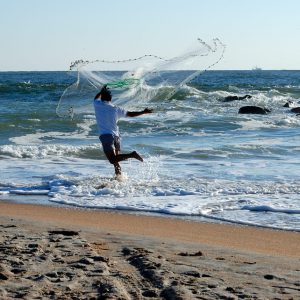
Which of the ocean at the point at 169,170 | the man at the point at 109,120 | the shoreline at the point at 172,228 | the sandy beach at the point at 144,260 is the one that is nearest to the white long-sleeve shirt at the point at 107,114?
the man at the point at 109,120

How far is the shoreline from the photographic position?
6.86 meters

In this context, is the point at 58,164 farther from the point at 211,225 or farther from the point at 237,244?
the point at 237,244

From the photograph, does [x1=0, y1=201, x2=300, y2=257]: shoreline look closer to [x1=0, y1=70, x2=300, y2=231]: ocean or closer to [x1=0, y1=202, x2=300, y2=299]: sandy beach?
[x1=0, y1=202, x2=300, y2=299]: sandy beach

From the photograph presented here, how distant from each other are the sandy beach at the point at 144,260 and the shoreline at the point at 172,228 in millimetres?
11

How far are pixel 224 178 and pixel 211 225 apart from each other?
144 inches

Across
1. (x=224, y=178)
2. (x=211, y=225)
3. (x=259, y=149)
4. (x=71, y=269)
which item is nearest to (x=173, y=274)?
(x=71, y=269)

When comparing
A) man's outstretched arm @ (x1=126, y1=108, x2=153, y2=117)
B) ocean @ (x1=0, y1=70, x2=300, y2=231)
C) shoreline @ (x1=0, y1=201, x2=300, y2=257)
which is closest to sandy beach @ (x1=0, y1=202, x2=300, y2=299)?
shoreline @ (x1=0, y1=201, x2=300, y2=257)

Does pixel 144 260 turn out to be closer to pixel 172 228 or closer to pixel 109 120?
pixel 172 228

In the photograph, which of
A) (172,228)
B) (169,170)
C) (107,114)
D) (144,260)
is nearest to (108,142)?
(107,114)

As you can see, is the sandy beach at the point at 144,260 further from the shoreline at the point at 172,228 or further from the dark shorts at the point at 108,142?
the dark shorts at the point at 108,142

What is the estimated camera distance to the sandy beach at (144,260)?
460cm

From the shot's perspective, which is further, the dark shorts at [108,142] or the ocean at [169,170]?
the dark shorts at [108,142]

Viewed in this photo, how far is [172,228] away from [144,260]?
232 cm

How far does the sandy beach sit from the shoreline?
1 centimetres
